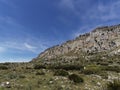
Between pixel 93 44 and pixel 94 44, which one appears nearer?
pixel 94 44

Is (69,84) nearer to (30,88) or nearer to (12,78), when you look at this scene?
(30,88)

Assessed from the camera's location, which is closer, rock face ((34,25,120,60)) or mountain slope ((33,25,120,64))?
mountain slope ((33,25,120,64))

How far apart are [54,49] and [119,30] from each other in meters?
59.2

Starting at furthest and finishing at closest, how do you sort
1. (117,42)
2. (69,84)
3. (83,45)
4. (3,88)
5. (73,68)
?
(83,45) < (117,42) < (73,68) < (69,84) < (3,88)

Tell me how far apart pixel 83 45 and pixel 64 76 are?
147 meters

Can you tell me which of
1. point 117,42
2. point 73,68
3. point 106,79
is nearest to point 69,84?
point 106,79

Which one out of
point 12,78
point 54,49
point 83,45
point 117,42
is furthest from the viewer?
point 54,49

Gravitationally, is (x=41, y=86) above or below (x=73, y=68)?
below

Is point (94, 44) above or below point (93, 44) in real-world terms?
A: below

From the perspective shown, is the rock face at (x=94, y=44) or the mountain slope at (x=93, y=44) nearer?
the mountain slope at (x=93, y=44)

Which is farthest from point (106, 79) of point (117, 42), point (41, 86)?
point (117, 42)

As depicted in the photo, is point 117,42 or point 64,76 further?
point 117,42

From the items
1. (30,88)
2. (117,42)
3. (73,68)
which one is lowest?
(30,88)

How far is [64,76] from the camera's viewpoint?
2375 centimetres
